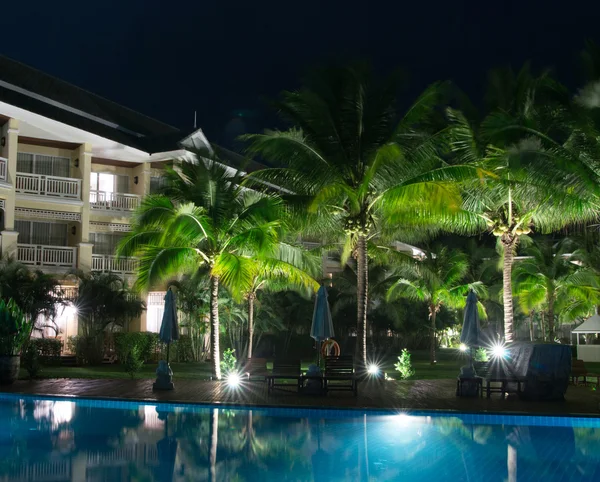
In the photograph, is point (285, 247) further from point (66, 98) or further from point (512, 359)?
point (66, 98)

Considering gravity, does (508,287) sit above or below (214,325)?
Answer: above

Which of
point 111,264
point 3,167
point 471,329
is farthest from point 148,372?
point 471,329

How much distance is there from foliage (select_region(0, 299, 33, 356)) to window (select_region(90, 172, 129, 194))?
1362 cm

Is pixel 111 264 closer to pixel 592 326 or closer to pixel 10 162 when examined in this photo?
pixel 10 162

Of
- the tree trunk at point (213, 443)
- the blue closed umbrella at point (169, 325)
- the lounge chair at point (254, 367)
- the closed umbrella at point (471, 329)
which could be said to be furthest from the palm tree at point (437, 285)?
the tree trunk at point (213, 443)

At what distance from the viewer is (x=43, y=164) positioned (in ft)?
94.9

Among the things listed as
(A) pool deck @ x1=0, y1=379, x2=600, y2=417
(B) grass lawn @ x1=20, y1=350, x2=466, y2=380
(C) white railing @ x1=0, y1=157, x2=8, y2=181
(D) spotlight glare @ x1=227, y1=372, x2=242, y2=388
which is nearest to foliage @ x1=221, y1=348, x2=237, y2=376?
(B) grass lawn @ x1=20, y1=350, x2=466, y2=380

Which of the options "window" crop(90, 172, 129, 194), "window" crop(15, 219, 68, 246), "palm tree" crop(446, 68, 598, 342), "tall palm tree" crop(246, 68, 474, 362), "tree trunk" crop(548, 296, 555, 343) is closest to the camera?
"palm tree" crop(446, 68, 598, 342)

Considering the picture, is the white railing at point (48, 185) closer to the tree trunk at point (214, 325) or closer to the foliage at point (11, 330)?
the foliage at point (11, 330)

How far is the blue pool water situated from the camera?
868 centimetres

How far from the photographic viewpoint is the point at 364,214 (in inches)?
713

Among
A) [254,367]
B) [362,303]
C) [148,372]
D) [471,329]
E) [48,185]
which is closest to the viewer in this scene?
[471,329]

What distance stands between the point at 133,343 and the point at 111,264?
5553 mm

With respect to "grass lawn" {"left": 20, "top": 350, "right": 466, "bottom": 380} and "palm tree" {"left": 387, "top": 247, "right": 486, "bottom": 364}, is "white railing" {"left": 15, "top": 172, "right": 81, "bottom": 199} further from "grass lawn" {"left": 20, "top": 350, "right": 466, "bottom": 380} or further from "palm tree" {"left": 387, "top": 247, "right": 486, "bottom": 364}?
"palm tree" {"left": 387, "top": 247, "right": 486, "bottom": 364}
